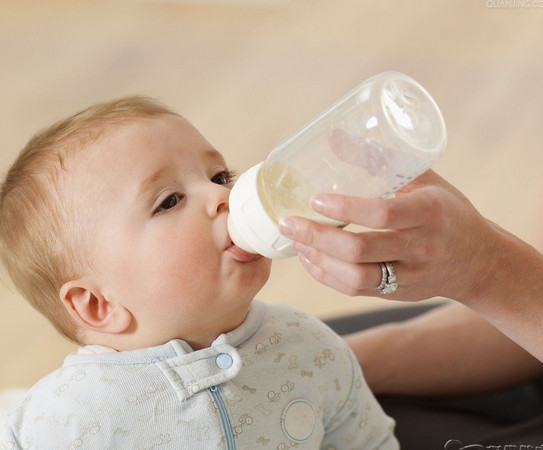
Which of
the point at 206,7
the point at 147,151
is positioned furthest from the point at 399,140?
the point at 206,7

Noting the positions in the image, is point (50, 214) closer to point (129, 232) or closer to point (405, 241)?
point (129, 232)

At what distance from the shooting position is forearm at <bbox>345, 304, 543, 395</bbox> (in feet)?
5.02

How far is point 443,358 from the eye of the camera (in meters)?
1.55

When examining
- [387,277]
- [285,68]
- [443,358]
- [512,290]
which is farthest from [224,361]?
[285,68]

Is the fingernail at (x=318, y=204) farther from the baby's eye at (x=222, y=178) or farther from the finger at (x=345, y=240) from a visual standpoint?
the baby's eye at (x=222, y=178)

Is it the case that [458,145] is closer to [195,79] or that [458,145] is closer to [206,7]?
[195,79]

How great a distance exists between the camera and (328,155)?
1021 mm

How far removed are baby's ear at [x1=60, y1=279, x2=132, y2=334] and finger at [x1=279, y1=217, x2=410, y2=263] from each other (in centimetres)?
31

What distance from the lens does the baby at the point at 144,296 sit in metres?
1.04

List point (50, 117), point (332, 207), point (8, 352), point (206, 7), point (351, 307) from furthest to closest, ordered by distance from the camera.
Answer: point (206, 7)
point (50, 117)
point (351, 307)
point (8, 352)
point (332, 207)

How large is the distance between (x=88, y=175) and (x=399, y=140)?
439mm

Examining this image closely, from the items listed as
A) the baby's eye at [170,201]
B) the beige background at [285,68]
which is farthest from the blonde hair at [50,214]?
the beige background at [285,68]

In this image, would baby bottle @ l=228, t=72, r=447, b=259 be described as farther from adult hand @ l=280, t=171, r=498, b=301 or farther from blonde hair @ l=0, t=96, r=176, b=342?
blonde hair @ l=0, t=96, r=176, b=342

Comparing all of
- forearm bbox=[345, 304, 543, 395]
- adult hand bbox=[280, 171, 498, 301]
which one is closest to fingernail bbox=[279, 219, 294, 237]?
adult hand bbox=[280, 171, 498, 301]
